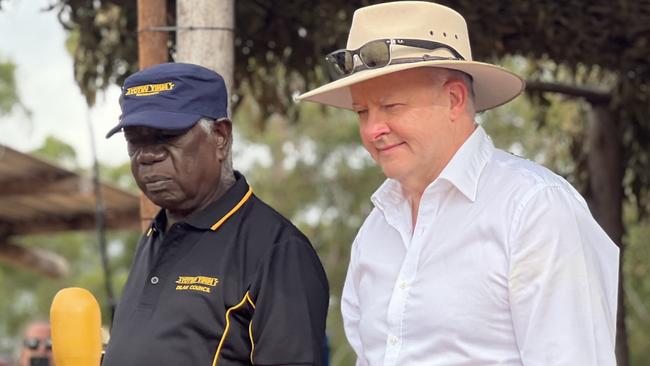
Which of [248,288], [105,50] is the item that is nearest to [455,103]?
[248,288]

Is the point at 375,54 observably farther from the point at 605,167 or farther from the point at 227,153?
the point at 605,167

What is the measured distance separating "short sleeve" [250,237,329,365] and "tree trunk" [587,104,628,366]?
4452 mm

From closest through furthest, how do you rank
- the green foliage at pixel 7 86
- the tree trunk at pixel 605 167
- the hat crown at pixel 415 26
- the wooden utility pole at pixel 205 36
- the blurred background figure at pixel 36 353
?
the hat crown at pixel 415 26
the wooden utility pole at pixel 205 36
the blurred background figure at pixel 36 353
the tree trunk at pixel 605 167
the green foliage at pixel 7 86

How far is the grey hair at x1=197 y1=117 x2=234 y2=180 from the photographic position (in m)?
3.15

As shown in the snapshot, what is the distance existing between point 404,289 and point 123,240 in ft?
78.7

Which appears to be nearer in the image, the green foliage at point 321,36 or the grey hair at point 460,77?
the grey hair at point 460,77

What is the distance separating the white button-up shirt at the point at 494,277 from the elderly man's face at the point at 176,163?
20.2 inches

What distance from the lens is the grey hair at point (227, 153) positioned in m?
3.15

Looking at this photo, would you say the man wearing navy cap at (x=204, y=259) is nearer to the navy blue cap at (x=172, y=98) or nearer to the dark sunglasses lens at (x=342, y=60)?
the navy blue cap at (x=172, y=98)

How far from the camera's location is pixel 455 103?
9.45ft

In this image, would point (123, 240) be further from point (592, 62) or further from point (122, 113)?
point (122, 113)

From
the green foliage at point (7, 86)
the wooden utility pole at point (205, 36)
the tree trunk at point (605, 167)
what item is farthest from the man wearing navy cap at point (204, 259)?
the green foliage at point (7, 86)

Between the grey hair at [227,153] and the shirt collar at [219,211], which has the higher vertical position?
the grey hair at [227,153]

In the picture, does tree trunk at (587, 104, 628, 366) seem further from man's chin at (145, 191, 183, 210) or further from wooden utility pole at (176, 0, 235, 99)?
man's chin at (145, 191, 183, 210)
